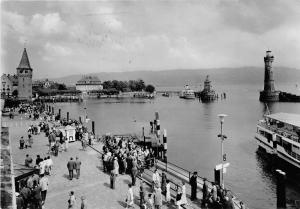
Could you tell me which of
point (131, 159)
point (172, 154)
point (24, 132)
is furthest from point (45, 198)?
point (172, 154)

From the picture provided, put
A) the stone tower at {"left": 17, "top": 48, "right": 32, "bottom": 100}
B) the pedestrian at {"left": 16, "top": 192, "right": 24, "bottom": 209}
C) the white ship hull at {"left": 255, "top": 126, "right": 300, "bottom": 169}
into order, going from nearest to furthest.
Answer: the pedestrian at {"left": 16, "top": 192, "right": 24, "bottom": 209} → the white ship hull at {"left": 255, "top": 126, "right": 300, "bottom": 169} → the stone tower at {"left": 17, "top": 48, "right": 32, "bottom": 100}

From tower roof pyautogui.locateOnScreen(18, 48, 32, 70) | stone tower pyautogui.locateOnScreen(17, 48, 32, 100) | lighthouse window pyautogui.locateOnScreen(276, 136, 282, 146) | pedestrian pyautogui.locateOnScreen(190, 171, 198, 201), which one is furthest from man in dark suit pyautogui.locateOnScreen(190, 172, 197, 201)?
tower roof pyautogui.locateOnScreen(18, 48, 32, 70)

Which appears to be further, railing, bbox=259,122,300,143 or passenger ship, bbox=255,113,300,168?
railing, bbox=259,122,300,143

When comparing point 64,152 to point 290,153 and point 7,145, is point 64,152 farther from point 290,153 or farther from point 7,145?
point 290,153

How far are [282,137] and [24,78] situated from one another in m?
98.5

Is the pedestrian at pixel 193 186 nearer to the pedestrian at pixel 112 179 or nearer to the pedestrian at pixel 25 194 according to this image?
the pedestrian at pixel 112 179

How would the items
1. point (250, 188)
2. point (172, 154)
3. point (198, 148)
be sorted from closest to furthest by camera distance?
point (250, 188)
point (172, 154)
point (198, 148)

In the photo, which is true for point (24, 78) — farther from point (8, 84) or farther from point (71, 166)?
point (71, 166)

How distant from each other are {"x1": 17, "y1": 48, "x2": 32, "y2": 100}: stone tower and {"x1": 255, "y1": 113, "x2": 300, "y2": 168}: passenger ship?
90654mm

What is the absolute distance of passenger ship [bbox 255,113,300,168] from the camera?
3344 cm

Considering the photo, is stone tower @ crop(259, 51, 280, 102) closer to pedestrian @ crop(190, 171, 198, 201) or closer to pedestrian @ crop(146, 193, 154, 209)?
pedestrian @ crop(190, 171, 198, 201)

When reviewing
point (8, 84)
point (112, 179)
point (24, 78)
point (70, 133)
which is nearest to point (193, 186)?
point (112, 179)

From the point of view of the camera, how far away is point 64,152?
2486cm

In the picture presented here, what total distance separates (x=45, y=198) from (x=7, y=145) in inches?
295
